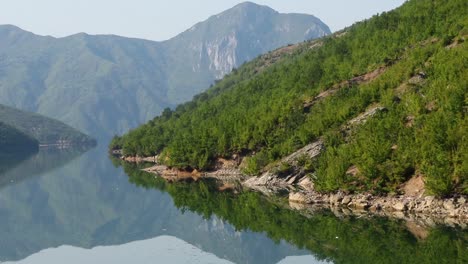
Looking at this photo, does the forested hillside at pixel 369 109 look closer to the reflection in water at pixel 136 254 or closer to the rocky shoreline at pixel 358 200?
the rocky shoreline at pixel 358 200

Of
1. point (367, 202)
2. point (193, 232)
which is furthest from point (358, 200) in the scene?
point (193, 232)

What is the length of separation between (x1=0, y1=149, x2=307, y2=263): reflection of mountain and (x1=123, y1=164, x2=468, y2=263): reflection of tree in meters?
2.18

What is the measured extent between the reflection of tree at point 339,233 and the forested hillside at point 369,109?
8.19 metres

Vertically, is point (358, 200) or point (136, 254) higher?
point (136, 254)

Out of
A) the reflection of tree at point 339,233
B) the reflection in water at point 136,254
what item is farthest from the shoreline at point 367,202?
the reflection in water at point 136,254

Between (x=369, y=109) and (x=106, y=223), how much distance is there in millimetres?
44484

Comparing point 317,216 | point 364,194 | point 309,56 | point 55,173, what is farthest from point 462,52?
point 55,173

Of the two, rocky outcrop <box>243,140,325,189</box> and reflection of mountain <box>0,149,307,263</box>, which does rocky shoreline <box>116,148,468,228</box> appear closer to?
rocky outcrop <box>243,140,325,189</box>

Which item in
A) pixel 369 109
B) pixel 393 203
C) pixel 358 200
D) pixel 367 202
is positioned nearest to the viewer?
pixel 393 203

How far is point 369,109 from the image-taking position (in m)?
92.4

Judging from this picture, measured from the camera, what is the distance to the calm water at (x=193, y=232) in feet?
165

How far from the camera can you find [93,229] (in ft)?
283

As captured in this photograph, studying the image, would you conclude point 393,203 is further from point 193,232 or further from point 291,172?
point 291,172

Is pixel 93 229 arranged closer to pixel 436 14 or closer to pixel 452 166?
pixel 452 166
